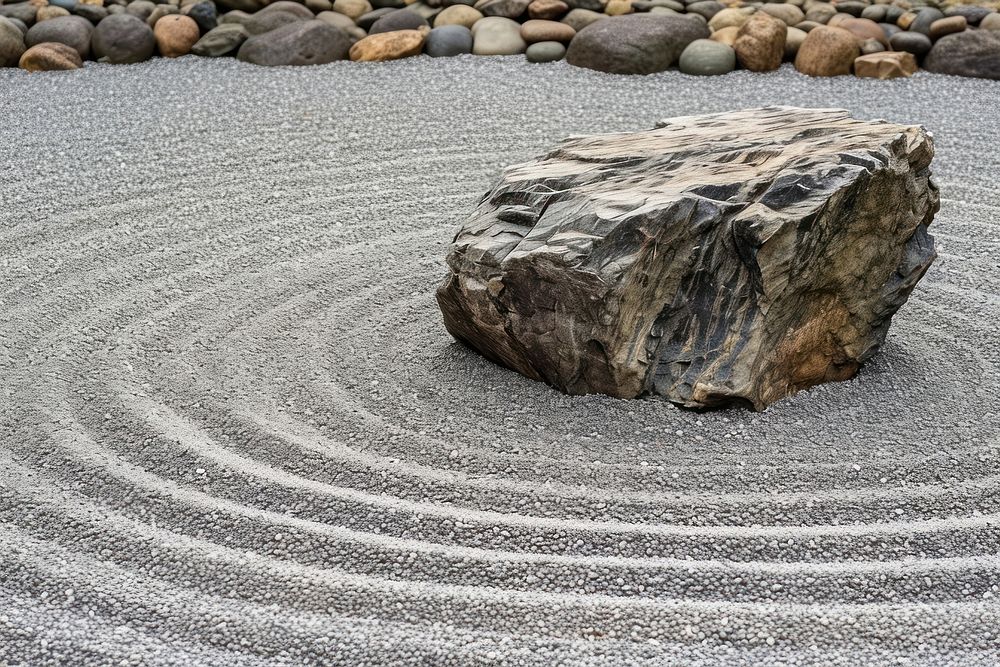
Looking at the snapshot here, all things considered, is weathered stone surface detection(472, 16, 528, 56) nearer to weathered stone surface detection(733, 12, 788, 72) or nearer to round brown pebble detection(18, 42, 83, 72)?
weathered stone surface detection(733, 12, 788, 72)

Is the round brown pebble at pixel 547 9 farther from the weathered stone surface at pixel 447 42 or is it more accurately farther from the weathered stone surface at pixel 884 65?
the weathered stone surface at pixel 884 65

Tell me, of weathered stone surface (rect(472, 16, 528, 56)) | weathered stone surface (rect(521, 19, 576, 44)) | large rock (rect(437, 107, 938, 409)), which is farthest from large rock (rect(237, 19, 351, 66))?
large rock (rect(437, 107, 938, 409))

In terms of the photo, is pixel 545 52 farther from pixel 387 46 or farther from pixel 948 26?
pixel 948 26

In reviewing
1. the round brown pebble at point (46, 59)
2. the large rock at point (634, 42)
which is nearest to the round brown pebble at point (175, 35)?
the round brown pebble at point (46, 59)

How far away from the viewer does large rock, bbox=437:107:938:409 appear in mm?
3760

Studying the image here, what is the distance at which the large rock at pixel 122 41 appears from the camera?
9750 mm

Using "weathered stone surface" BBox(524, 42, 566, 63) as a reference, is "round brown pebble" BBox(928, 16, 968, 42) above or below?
above

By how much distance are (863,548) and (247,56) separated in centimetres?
816

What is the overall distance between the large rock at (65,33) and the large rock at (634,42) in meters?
4.80

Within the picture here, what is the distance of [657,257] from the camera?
3791 millimetres

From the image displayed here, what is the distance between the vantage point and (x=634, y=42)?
9141 mm

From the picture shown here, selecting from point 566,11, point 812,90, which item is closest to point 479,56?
point 566,11

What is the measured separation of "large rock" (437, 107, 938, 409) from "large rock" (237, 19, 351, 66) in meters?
5.95

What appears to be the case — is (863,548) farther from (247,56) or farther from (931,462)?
(247,56)
